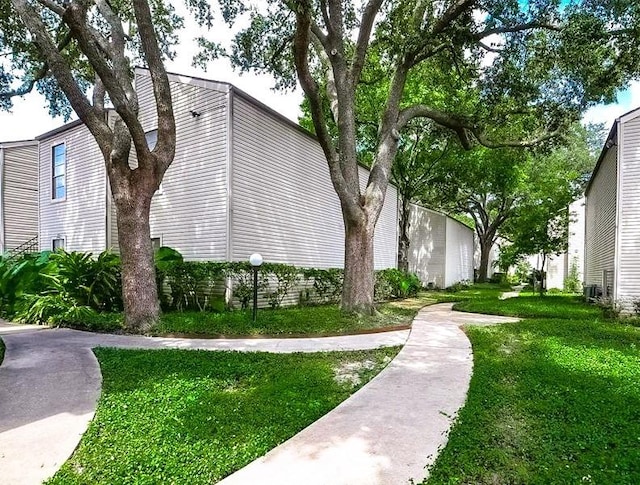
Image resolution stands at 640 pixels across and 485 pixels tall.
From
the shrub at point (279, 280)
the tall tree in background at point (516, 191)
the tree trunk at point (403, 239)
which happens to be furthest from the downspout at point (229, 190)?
the tree trunk at point (403, 239)

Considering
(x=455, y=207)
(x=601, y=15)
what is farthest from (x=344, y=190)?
(x=455, y=207)

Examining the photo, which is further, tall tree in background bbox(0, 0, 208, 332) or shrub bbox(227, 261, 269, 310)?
shrub bbox(227, 261, 269, 310)

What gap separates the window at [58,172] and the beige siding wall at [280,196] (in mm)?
7699

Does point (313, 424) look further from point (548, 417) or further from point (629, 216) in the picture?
point (629, 216)

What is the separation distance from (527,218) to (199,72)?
13.0 meters

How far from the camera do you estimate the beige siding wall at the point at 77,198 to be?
41.5ft

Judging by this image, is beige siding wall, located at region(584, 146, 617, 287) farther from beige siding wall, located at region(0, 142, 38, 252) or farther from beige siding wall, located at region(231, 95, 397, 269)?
beige siding wall, located at region(0, 142, 38, 252)

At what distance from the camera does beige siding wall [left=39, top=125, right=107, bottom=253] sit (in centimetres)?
1266

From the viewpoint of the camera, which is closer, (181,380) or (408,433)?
(408,433)

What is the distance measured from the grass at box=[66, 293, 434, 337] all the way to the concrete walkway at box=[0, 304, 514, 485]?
71 cm

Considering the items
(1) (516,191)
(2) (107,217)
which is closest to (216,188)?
(2) (107,217)

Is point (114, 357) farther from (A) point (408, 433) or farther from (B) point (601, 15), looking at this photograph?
(B) point (601, 15)

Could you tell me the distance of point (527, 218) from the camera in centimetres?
1581

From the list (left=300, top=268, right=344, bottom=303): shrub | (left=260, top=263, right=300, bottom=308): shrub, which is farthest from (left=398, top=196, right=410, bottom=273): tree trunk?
(left=260, top=263, right=300, bottom=308): shrub
